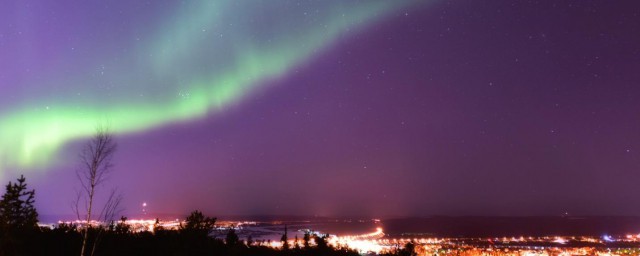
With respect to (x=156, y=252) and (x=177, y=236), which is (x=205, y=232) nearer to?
(x=177, y=236)

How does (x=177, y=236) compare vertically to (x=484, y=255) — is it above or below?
above

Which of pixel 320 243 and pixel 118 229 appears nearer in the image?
pixel 118 229

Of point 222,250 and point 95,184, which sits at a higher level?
point 95,184

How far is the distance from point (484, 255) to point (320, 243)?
58.5 metres

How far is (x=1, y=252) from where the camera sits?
13.7 m

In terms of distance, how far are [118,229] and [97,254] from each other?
2.40 metres

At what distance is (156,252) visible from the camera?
1642cm

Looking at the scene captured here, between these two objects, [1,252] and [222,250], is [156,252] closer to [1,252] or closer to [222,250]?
[222,250]

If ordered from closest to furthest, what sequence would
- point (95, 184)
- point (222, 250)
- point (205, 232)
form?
point (95, 184), point (205, 232), point (222, 250)

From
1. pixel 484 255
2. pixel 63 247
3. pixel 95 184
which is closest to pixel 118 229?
pixel 63 247

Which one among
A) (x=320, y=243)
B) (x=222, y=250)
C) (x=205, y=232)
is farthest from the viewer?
(x=320, y=243)

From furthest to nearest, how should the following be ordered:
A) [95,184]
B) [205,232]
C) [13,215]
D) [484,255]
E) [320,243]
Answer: [484,255], [320,243], [205,232], [13,215], [95,184]

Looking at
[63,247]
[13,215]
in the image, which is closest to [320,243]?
[63,247]

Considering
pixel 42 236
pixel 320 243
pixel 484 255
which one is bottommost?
pixel 484 255
